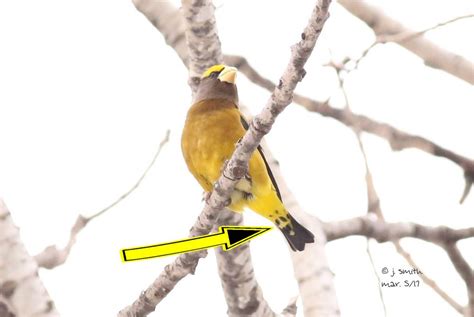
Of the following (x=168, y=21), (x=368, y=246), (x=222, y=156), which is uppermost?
(x=168, y=21)

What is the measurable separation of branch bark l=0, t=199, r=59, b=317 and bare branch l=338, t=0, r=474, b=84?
4.16ft

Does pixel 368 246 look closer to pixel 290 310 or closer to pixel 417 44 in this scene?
pixel 290 310

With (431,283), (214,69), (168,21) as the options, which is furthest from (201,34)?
(431,283)

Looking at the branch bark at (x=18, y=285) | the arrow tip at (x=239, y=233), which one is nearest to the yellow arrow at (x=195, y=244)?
the arrow tip at (x=239, y=233)

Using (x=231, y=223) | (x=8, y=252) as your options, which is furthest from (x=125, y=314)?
(x=231, y=223)

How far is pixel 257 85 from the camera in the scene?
221 centimetres

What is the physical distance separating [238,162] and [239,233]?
0.26 metres

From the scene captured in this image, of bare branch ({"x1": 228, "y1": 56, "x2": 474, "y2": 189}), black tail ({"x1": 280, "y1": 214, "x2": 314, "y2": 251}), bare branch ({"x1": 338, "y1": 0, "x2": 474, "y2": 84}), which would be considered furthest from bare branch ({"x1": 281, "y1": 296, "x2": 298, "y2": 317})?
bare branch ({"x1": 338, "y1": 0, "x2": 474, "y2": 84})

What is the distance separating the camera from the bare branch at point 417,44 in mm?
2225

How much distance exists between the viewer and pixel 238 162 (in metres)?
1.17

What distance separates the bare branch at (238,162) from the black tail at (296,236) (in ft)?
0.87

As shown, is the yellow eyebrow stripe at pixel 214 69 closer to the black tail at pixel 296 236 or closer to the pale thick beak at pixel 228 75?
the pale thick beak at pixel 228 75

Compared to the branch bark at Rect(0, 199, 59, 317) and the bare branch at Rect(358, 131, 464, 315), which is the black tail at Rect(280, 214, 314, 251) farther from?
the branch bark at Rect(0, 199, 59, 317)

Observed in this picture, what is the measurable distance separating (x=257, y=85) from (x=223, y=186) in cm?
99
